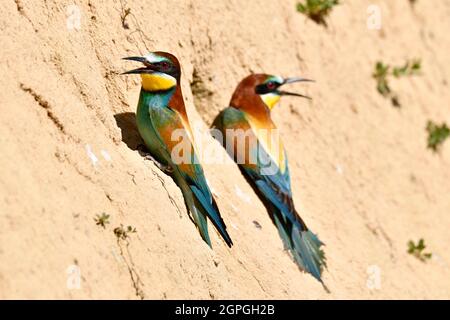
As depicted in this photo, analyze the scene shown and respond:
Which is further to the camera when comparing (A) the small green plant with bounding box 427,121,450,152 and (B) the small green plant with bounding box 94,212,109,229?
(A) the small green plant with bounding box 427,121,450,152

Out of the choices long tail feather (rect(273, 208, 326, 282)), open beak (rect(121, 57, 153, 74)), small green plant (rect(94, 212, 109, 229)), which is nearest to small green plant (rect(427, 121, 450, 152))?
long tail feather (rect(273, 208, 326, 282))

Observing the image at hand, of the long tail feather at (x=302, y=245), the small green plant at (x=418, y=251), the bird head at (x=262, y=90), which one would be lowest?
the small green plant at (x=418, y=251)

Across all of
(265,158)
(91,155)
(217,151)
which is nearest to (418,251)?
(265,158)

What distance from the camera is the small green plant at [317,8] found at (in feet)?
19.2

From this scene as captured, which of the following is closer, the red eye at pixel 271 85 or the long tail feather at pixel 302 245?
the long tail feather at pixel 302 245

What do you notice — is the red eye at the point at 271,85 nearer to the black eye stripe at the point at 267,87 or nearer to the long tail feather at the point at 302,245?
the black eye stripe at the point at 267,87

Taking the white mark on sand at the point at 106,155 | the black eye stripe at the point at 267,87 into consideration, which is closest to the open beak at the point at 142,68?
the white mark on sand at the point at 106,155

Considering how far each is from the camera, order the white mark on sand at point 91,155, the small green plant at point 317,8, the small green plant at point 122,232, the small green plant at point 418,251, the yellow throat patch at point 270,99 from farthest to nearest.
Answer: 1. the small green plant at point 317,8
2. the small green plant at point 418,251
3. the yellow throat patch at point 270,99
4. the white mark on sand at point 91,155
5. the small green plant at point 122,232

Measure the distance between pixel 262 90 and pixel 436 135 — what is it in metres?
1.50

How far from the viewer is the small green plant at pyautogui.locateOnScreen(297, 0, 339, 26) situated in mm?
5859

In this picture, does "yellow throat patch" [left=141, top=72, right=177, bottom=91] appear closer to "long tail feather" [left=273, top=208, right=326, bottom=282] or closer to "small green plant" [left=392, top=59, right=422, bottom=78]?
"long tail feather" [left=273, top=208, right=326, bottom=282]

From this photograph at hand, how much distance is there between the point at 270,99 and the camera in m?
5.35

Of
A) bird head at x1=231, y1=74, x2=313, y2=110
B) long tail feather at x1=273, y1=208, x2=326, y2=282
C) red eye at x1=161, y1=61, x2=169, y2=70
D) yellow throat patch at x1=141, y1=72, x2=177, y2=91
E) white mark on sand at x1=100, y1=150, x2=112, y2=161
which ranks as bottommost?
long tail feather at x1=273, y1=208, x2=326, y2=282

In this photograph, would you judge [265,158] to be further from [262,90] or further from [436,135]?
[436,135]
